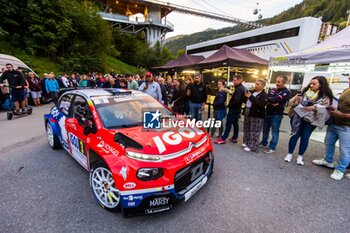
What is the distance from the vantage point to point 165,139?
2.18m

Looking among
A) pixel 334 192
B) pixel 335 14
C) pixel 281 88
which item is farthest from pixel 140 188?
pixel 335 14

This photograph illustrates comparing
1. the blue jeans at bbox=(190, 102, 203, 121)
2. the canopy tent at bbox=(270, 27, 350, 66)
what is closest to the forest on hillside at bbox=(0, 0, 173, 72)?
the blue jeans at bbox=(190, 102, 203, 121)

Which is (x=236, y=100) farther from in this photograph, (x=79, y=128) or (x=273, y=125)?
(x=79, y=128)

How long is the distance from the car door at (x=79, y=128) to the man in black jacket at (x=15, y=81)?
17.1 feet

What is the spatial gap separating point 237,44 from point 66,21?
15873 millimetres

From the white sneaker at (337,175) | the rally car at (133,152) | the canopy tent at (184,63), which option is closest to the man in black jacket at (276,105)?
the white sneaker at (337,175)

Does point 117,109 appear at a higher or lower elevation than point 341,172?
higher

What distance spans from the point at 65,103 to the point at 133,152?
7.50 feet

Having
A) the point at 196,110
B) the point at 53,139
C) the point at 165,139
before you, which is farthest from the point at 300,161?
the point at 53,139

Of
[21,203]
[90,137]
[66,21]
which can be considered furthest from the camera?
[66,21]

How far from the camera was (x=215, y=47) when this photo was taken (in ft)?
64.6

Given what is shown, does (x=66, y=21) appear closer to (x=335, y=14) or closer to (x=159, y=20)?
(x=159, y=20)

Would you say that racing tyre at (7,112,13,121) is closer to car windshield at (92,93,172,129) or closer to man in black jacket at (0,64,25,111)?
man in black jacket at (0,64,25,111)

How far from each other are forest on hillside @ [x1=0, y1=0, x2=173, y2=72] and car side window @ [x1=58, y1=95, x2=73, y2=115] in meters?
12.1
